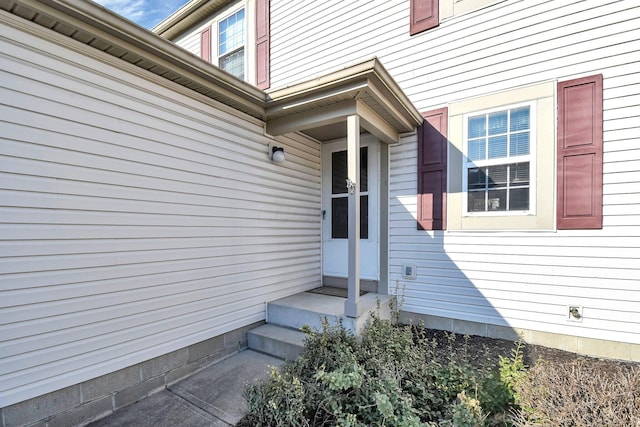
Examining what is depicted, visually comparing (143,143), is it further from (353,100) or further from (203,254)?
(353,100)

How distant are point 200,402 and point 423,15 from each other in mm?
5313

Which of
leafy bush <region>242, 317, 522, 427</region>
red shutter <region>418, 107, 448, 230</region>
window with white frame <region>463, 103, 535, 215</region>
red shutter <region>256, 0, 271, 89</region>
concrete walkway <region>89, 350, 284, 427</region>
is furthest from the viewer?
red shutter <region>256, 0, 271, 89</region>

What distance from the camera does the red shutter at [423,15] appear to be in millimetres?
4047

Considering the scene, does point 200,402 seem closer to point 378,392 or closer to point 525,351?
point 378,392

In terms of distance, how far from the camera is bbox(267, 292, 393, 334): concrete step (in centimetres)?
326

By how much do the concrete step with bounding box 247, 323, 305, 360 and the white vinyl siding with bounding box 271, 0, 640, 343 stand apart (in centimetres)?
173

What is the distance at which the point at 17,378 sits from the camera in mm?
1992

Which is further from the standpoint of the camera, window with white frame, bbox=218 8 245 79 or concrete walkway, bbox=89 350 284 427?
window with white frame, bbox=218 8 245 79

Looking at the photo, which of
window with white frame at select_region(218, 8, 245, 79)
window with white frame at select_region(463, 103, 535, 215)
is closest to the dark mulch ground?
window with white frame at select_region(463, 103, 535, 215)

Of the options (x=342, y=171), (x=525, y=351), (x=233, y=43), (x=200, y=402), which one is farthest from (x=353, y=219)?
(x=233, y=43)

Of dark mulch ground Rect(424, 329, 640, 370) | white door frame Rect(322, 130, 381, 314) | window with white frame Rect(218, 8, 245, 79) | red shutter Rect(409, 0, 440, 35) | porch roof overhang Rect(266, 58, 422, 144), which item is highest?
window with white frame Rect(218, 8, 245, 79)

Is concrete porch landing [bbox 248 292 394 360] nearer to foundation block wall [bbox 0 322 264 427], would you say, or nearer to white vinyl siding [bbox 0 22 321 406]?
white vinyl siding [bbox 0 22 321 406]

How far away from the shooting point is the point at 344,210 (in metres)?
4.75

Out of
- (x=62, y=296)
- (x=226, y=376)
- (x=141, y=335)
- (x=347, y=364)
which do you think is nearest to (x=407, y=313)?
(x=347, y=364)
